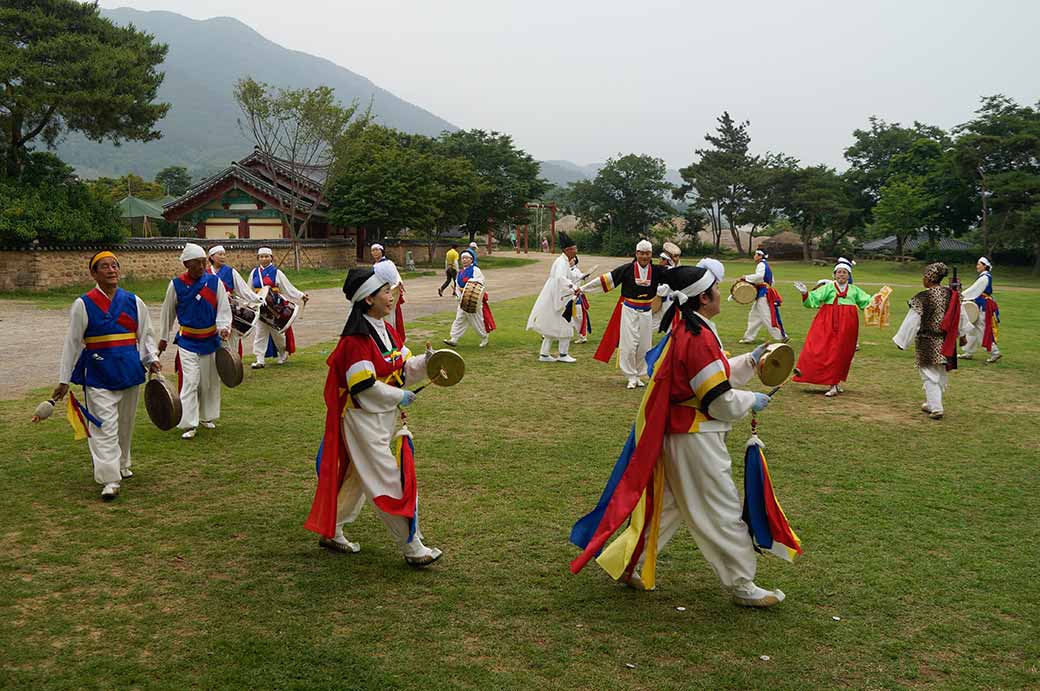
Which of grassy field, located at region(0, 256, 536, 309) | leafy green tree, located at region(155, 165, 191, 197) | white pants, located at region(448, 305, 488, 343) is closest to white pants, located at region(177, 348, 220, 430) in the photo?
white pants, located at region(448, 305, 488, 343)

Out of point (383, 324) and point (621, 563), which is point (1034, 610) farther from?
point (383, 324)

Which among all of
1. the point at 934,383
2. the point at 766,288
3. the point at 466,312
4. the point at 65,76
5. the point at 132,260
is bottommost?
the point at 934,383

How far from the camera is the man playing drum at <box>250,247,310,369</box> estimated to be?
40.9 feet

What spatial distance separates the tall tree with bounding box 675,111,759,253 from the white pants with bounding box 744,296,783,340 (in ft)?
150

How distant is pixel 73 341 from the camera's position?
257 inches

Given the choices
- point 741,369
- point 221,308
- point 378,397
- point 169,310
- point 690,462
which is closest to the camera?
point 690,462

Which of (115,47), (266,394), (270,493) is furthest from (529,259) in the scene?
(270,493)

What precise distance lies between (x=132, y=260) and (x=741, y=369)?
1064 inches

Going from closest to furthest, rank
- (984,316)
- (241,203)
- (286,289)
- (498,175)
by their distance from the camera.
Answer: (286,289)
(984,316)
(241,203)
(498,175)

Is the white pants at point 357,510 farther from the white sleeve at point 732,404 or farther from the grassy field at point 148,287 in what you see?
the grassy field at point 148,287

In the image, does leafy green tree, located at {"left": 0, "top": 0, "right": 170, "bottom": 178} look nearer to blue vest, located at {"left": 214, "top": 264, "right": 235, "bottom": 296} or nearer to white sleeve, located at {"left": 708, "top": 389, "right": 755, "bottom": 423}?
blue vest, located at {"left": 214, "top": 264, "right": 235, "bottom": 296}

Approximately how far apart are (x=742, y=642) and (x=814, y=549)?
1.55 metres

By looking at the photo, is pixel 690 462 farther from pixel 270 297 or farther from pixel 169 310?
pixel 270 297

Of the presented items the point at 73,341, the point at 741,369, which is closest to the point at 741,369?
the point at 741,369
